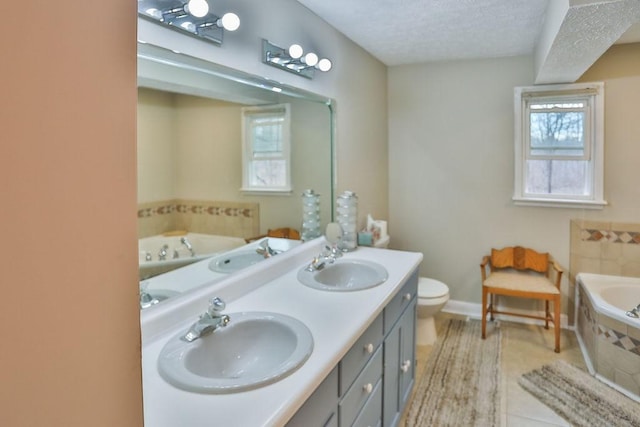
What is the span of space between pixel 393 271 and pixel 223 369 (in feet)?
3.50

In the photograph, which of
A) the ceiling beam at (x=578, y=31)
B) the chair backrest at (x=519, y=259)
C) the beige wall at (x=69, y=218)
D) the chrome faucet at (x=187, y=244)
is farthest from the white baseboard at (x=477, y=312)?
the beige wall at (x=69, y=218)

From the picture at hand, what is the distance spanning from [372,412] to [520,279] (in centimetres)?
206

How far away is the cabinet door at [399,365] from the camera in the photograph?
1918mm

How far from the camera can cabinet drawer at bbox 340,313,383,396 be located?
1382 mm

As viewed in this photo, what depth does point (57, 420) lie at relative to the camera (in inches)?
20.1

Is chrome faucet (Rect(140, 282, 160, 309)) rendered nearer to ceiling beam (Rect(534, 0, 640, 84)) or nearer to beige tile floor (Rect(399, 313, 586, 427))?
beige tile floor (Rect(399, 313, 586, 427))

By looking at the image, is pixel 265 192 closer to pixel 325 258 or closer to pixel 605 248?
pixel 325 258

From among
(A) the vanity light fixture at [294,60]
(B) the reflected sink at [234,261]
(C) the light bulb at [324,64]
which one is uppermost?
(C) the light bulb at [324,64]

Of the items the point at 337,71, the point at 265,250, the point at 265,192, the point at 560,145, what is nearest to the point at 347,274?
the point at 265,250

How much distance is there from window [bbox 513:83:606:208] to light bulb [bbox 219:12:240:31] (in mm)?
2589

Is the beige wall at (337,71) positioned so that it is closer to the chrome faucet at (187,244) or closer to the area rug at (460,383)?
the chrome faucet at (187,244)

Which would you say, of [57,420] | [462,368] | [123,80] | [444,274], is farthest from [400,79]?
[57,420]

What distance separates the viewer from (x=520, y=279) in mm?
3244

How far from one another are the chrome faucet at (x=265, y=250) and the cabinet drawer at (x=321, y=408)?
87 cm
